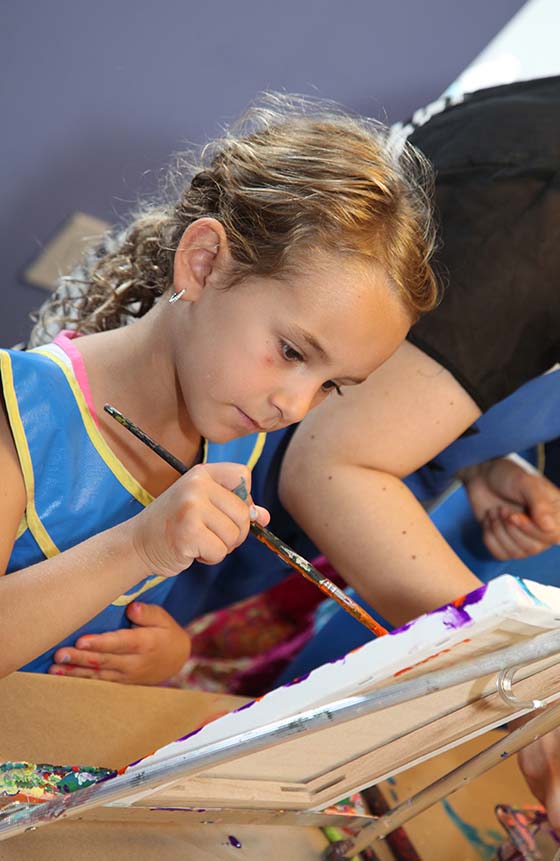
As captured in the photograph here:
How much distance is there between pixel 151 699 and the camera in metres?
0.69

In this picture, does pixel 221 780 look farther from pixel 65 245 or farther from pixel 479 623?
pixel 65 245

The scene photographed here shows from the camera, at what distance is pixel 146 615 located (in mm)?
845

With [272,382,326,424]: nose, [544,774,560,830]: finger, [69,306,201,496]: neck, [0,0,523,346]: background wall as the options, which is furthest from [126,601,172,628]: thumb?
[0,0,523,346]: background wall

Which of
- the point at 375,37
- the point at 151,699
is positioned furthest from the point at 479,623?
the point at 375,37

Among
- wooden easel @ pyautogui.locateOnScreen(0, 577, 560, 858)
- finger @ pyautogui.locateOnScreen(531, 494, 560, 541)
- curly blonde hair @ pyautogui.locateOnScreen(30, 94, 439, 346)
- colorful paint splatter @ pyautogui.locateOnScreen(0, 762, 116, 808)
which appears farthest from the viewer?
finger @ pyautogui.locateOnScreen(531, 494, 560, 541)

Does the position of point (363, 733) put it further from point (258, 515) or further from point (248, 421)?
point (248, 421)

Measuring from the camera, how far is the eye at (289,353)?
27.4 inches

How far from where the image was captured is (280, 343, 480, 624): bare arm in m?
0.78

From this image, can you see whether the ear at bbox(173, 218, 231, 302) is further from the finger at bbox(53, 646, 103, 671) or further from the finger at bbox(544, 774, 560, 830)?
the finger at bbox(544, 774, 560, 830)

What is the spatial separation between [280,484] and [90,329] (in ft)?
0.79

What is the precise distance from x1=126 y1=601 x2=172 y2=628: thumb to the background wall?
20.2 inches

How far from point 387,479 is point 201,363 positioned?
0.65ft

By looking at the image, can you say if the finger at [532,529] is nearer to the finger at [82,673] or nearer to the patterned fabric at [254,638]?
the patterned fabric at [254,638]

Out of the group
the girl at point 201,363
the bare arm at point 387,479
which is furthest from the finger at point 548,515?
the girl at point 201,363
